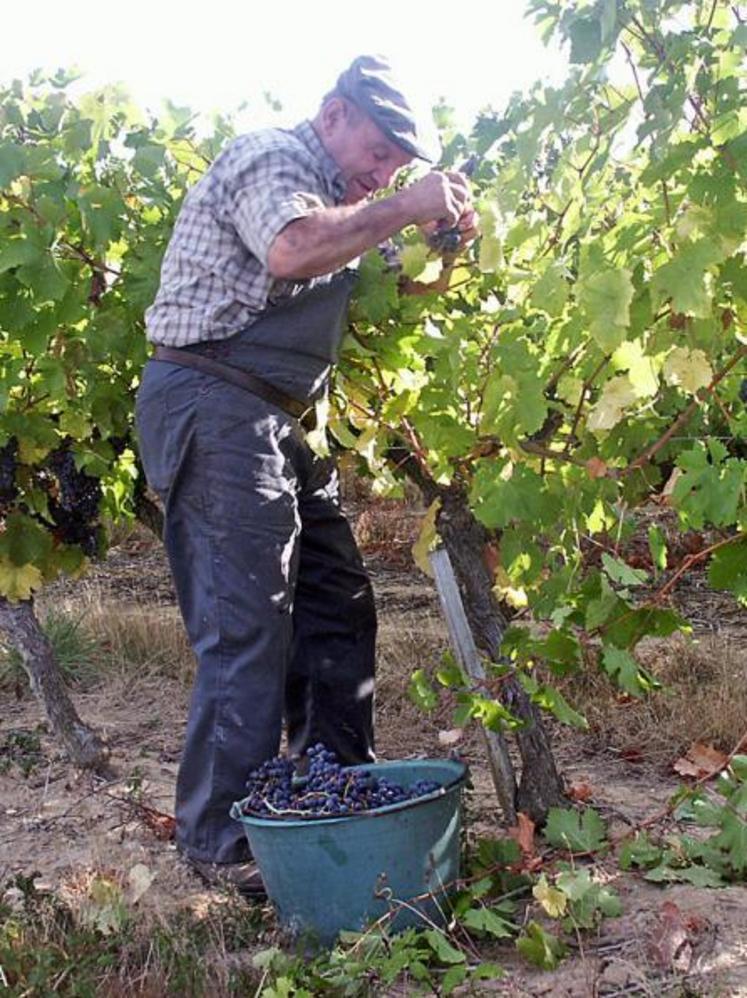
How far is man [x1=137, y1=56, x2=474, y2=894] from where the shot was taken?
126 inches

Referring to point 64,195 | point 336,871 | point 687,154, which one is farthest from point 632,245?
point 64,195

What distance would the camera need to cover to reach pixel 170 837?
12.4 feet

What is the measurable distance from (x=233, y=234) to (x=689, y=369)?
1288 millimetres

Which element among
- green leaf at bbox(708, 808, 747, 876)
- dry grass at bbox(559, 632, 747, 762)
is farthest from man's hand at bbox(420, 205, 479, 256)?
dry grass at bbox(559, 632, 747, 762)

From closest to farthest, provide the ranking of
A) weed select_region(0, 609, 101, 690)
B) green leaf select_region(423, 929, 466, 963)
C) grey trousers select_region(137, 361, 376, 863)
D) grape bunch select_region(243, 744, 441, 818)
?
green leaf select_region(423, 929, 466, 963) → grape bunch select_region(243, 744, 441, 818) → grey trousers select_region(137, 361, 376, 863) → weed select_region(0, 609, 101, 690)

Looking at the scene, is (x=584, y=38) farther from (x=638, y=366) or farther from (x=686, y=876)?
(x=686, y=876)

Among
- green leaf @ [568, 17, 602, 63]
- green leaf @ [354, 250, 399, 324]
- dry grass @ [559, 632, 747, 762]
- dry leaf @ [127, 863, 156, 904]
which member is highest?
green leaf @ [568, 17, 602, 63]

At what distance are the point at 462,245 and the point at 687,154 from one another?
966 mm

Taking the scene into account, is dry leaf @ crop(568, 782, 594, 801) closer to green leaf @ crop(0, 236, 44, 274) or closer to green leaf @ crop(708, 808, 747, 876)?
green leaf @ crop(708, 808, 747, 876)

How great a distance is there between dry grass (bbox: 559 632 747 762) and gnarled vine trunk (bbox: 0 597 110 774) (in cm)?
160

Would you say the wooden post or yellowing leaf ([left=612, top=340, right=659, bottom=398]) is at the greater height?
yellowing leaf ([left=612, top=340, right=659, bottom=398])

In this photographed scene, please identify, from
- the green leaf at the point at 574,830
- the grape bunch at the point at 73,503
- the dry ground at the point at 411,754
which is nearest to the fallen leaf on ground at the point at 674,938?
the dry ground at the point at 411,754

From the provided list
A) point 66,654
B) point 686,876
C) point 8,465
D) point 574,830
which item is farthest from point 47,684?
point 686,876

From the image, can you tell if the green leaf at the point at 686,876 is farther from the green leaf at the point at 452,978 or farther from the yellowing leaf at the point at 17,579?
the yellowing leaf at the point at 17,579
